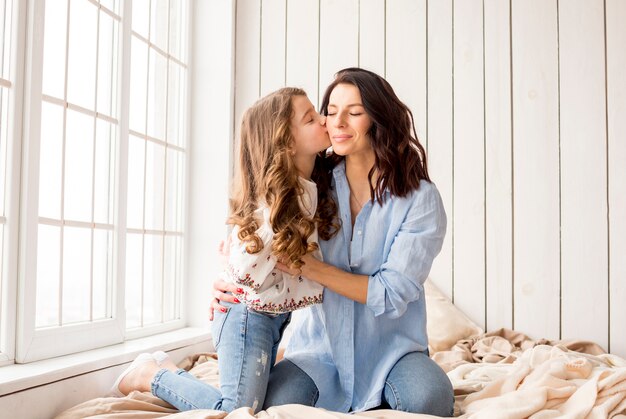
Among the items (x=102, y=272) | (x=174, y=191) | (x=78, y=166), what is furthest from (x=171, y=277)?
(x=78, y=166)

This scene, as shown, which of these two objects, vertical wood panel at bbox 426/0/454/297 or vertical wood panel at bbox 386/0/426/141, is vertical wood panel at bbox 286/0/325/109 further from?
vertical wood panel at bbox 426/0/454/297

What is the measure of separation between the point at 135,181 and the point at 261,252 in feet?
3.82

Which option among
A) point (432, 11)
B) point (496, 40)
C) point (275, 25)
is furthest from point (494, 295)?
point (275, 25)

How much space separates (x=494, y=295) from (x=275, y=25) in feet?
→ 5.61

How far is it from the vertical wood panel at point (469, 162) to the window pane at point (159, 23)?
135 cm

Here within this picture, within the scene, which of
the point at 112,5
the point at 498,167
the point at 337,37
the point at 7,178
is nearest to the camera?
the point at 7,178

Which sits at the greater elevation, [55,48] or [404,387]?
[55,48]

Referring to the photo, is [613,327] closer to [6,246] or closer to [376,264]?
[376,264]

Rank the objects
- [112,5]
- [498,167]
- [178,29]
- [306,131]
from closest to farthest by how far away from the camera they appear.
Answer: [306,131]
[112,5]
[498,167]
[178,29]

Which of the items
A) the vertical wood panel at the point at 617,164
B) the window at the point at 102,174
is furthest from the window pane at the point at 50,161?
the vertical wood panel at the point at 617,164

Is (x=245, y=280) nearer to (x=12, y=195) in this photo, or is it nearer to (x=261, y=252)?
(x=261, y=252)

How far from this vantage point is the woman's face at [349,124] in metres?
1.92

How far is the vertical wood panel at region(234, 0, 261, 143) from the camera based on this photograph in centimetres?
330

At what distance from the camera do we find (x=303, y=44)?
3.29 metres
